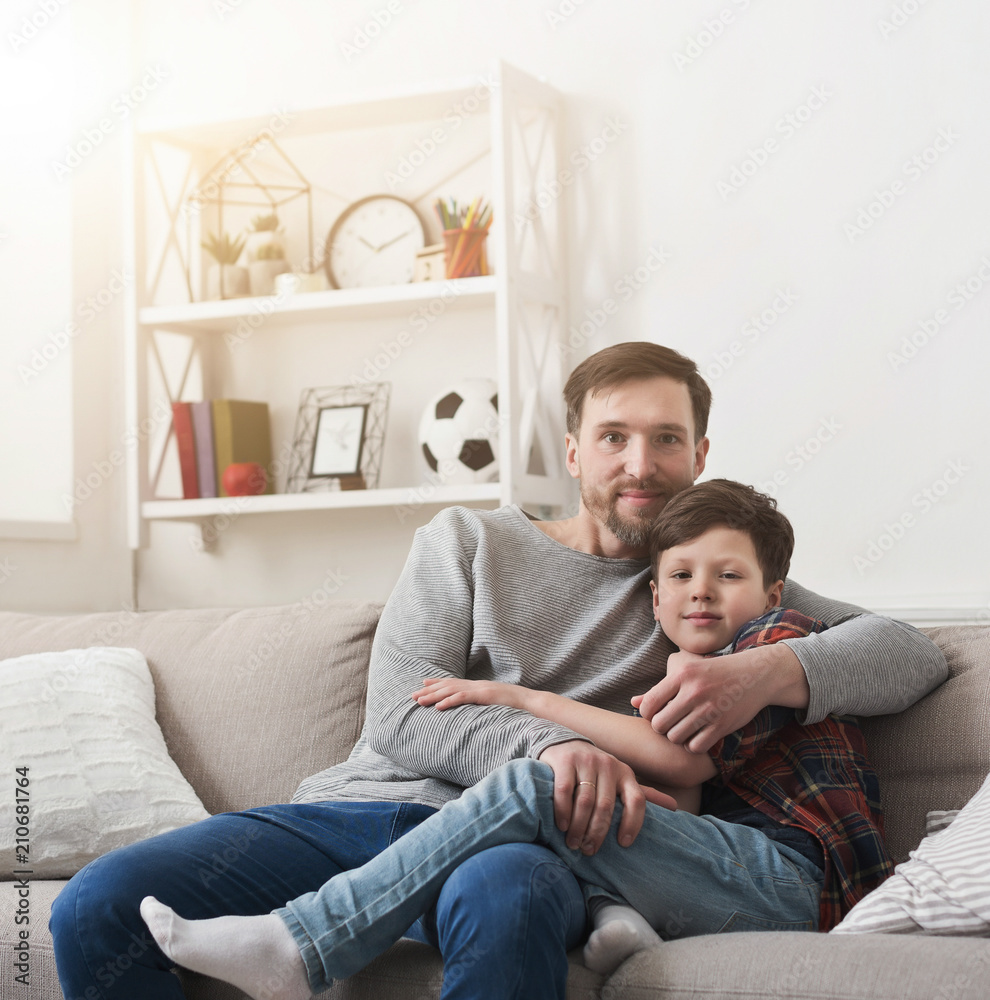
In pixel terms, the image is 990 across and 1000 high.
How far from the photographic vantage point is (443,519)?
1611mm

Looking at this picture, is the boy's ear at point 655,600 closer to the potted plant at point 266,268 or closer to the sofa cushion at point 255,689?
the sofa cushion at point 255,689

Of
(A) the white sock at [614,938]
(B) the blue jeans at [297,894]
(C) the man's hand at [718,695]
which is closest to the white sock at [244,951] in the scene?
(B) the blue jeans at [297,894]

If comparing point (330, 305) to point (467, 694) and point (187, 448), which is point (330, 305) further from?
point (467, 694)

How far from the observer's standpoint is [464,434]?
2.46 metres

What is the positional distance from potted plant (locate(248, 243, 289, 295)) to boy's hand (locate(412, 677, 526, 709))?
1.55m

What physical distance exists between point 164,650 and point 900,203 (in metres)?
1.70

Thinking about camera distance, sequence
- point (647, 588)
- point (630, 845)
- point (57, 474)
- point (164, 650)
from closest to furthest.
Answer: point (630, 845)
point (647, 588)
point (164, 650)
point (57, 474)

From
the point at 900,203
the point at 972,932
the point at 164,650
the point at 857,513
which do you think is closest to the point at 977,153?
the point at 900,203

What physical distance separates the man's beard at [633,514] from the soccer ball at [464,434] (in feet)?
2.86

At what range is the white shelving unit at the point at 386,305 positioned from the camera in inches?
94.4

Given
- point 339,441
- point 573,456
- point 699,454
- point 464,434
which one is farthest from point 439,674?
point 339,441

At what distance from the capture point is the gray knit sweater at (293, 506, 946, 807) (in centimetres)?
132

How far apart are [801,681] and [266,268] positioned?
180 centimetres

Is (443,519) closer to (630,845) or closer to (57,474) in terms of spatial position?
(630,845)
